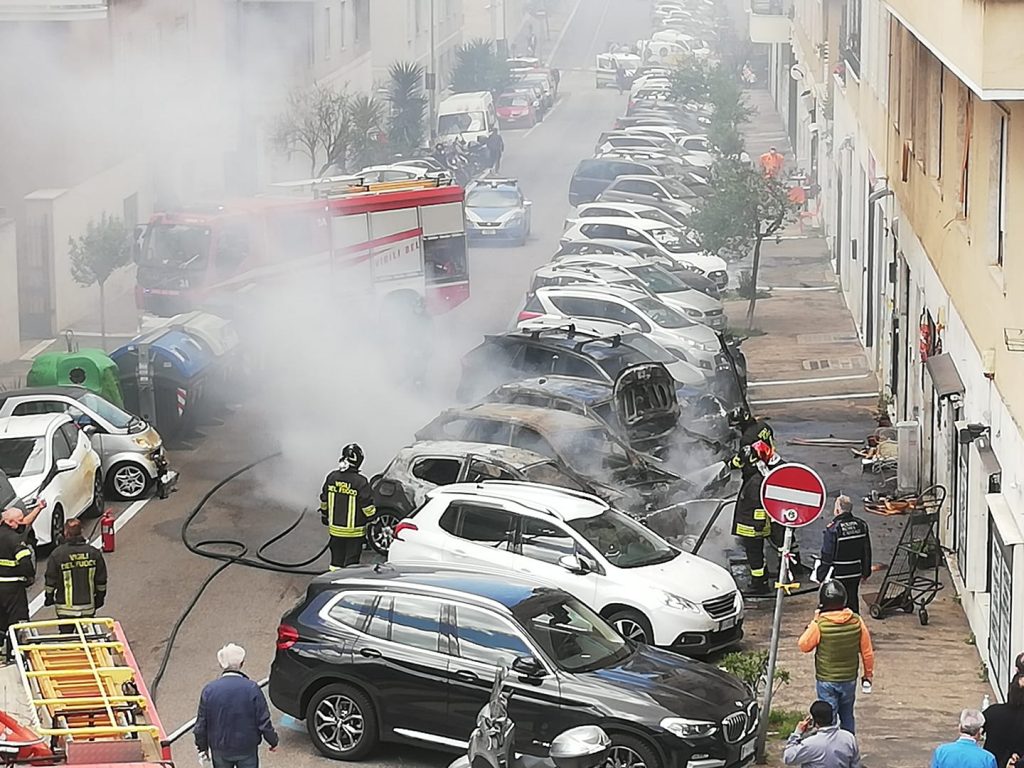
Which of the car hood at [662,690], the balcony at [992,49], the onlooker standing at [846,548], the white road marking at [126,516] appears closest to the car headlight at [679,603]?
the onlooker standing at [846,548]

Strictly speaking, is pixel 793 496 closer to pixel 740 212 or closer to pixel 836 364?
pixel 836 364

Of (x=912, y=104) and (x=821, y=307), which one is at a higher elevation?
(x=912, y=104)

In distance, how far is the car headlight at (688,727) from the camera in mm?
11875

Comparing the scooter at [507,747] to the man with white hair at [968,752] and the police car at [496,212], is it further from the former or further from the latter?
the police car at [496,212]

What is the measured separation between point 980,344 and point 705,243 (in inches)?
645

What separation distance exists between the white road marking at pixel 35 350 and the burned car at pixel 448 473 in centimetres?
1165

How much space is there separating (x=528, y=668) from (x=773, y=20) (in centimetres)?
4815

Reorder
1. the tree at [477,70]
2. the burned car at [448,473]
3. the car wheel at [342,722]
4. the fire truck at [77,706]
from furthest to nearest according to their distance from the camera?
the tree at [477,70], the burned car at [448,473], the car wheel at [342,722], the fire truck at [77,706]

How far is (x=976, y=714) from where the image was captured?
10469 mm

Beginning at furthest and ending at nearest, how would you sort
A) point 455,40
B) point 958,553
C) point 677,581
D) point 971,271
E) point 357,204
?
point 455,40
point 357,204
point 958,553
point 971,271
point 677,581

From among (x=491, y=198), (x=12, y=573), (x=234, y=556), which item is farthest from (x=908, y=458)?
(x=491, y=198)

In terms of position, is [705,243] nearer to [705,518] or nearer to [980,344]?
[705,518]

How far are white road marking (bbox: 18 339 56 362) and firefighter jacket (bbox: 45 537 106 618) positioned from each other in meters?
13.7

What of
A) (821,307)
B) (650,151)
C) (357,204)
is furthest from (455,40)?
(357,204)
